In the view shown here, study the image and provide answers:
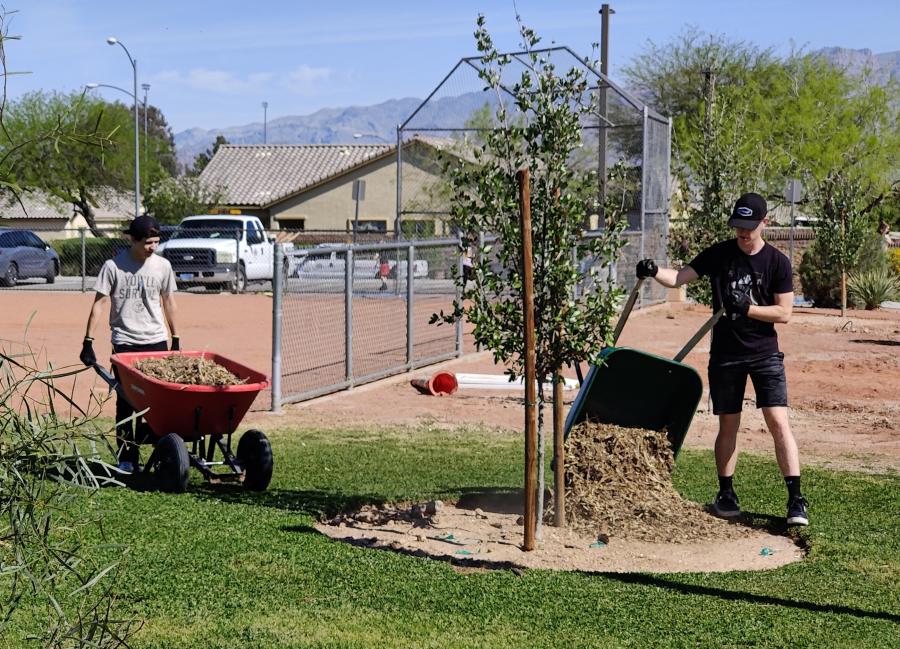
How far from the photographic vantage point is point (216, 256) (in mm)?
30172

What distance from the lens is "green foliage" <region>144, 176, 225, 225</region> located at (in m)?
54.8

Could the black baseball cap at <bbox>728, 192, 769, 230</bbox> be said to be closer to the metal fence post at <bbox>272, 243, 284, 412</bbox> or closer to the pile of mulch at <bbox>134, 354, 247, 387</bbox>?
the pile of mulch at <bbox>134, 354, 247, 387</bbox>

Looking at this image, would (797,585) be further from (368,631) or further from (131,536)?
(131,536)

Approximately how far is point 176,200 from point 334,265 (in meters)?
42.3

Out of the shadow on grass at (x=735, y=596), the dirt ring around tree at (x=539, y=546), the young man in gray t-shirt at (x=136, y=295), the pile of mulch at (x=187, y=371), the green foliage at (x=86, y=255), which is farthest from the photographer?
the green foliage at (x=86, y=255)

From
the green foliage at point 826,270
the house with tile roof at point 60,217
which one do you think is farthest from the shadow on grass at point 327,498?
the house with tile roof at point 60,217

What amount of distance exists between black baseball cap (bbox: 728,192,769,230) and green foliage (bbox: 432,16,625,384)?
100 cm

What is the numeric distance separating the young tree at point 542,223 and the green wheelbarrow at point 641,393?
64cm

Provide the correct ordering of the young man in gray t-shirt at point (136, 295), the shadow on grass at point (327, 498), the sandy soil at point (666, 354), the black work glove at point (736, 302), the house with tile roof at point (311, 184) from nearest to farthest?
the sandy soil at point (666, 354)
the black work glove at point (736, 302)
the shadow on grass at point (327, 498)
the young man in gray t-shirt at point (136, 295)
the house with tile roof at point (311, 184)

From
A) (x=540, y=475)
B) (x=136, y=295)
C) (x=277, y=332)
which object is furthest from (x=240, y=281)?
(x=540, y=475)

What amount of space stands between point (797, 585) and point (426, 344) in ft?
35.3

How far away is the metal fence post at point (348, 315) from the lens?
41.4ft

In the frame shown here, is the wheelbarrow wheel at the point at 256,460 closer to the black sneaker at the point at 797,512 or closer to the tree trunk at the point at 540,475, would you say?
the tree trunk at the point at 540,475

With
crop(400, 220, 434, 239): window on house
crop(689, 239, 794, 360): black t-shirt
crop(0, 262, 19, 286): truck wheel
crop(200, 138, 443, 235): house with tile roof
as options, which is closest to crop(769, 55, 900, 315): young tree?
crop(400, 220, 434, 239): window on house
